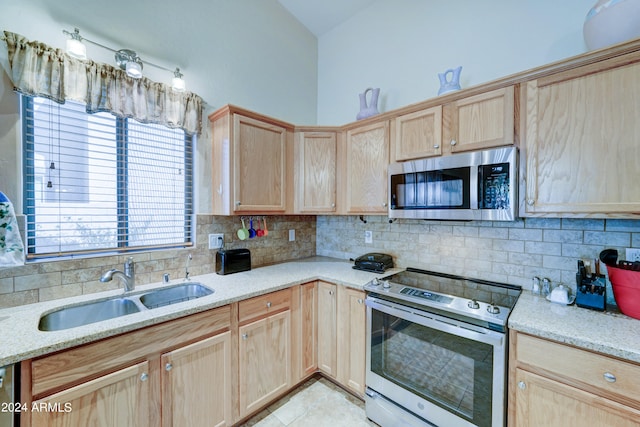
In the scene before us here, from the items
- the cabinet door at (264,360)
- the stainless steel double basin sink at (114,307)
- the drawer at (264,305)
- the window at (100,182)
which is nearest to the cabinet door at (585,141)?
the drawer at (264,305)

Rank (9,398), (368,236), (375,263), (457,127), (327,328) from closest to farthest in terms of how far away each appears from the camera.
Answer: (9,398)
(457,127)
(327,328)
(375,263)
(368,236)

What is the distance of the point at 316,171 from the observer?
237 centimetres

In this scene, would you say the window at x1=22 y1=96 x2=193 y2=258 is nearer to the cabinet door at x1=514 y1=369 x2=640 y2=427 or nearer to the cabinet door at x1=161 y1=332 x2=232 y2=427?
the cabinet door at x1=161 y1=332 x2=232 y2=427

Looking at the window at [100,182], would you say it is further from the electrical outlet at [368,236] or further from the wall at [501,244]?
the wall at [501,244]

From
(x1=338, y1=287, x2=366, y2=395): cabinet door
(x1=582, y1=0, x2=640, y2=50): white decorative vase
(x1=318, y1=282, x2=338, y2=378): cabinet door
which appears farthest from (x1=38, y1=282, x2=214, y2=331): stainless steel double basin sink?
(x1=582, y1=0, x2=640, y2=50): white decorative vase

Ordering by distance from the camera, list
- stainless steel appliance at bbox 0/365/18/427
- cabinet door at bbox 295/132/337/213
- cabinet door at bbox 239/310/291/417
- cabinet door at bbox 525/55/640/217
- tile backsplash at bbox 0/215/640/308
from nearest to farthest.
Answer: stainless steel appliance at bbox 0/365/18/427 → cabinet door at bbox 525/55/640/217 → tile backsplash at bbox 0/215/640/308 → cabinet door at bbox 239/310/291/417 → cabinet door at bbox 295/132/337/213

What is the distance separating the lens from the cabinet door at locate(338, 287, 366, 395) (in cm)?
188

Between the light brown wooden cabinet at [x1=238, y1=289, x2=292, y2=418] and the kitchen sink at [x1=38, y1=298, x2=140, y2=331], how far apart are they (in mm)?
687

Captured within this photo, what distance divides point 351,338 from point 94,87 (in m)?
2.37

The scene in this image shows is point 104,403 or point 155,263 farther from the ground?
point 155,263

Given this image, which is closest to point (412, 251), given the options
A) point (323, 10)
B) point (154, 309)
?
point (154, 309)

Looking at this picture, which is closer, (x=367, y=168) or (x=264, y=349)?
(x=264, y=349)

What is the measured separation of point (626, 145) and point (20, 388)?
9.05 ft

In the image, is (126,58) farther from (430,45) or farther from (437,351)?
(437,351)
